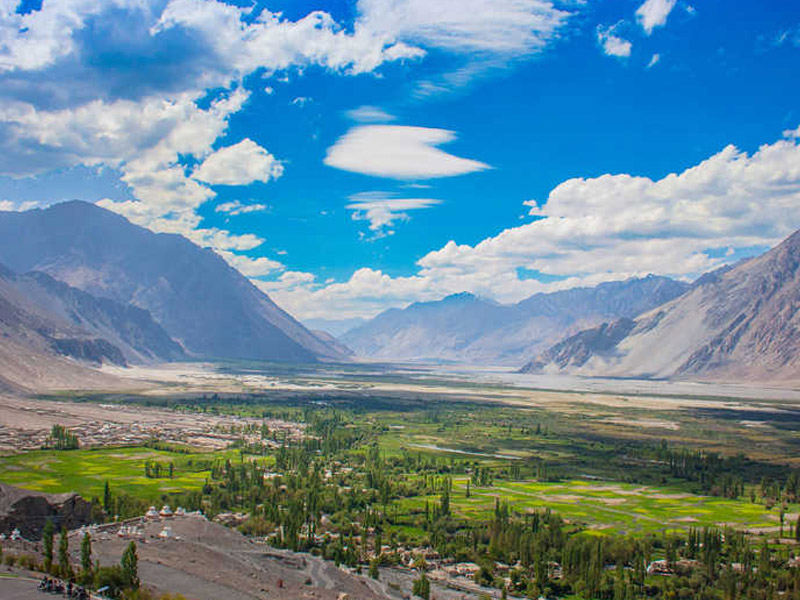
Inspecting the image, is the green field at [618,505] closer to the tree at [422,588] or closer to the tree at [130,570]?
the tree at [422,588]

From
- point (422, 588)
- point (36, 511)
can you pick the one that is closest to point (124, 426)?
point (36, 511)

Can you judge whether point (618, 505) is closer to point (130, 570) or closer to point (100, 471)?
point (130, 570)

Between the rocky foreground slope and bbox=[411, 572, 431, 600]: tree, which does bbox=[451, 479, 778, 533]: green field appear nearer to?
bbox=[411, 572, 431, 600]: tree

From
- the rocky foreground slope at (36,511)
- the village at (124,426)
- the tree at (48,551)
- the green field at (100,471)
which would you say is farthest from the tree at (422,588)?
the village at (124,426)

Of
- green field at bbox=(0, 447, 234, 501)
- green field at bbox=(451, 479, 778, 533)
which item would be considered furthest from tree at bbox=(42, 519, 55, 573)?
green field at bbox=(451, 479, 778, 533)

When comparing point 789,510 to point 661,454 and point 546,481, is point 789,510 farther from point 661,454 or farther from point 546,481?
point 661,454

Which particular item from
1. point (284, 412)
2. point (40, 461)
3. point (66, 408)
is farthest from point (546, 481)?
point (66, 408)

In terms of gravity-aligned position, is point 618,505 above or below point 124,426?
below

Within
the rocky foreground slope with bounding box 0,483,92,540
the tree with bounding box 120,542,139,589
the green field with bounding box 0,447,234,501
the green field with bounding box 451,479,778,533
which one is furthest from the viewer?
the green field with bounding box 0,447,234,501

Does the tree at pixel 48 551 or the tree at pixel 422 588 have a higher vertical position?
the tree at pixel 48 551

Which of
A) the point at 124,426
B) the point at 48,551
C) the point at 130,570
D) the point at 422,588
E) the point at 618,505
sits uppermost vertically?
the point at 48,551

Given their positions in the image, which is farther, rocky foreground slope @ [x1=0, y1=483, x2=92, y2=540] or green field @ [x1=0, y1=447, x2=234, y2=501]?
green field @ [x1=0, y1=447, x2=234, y2=501]
